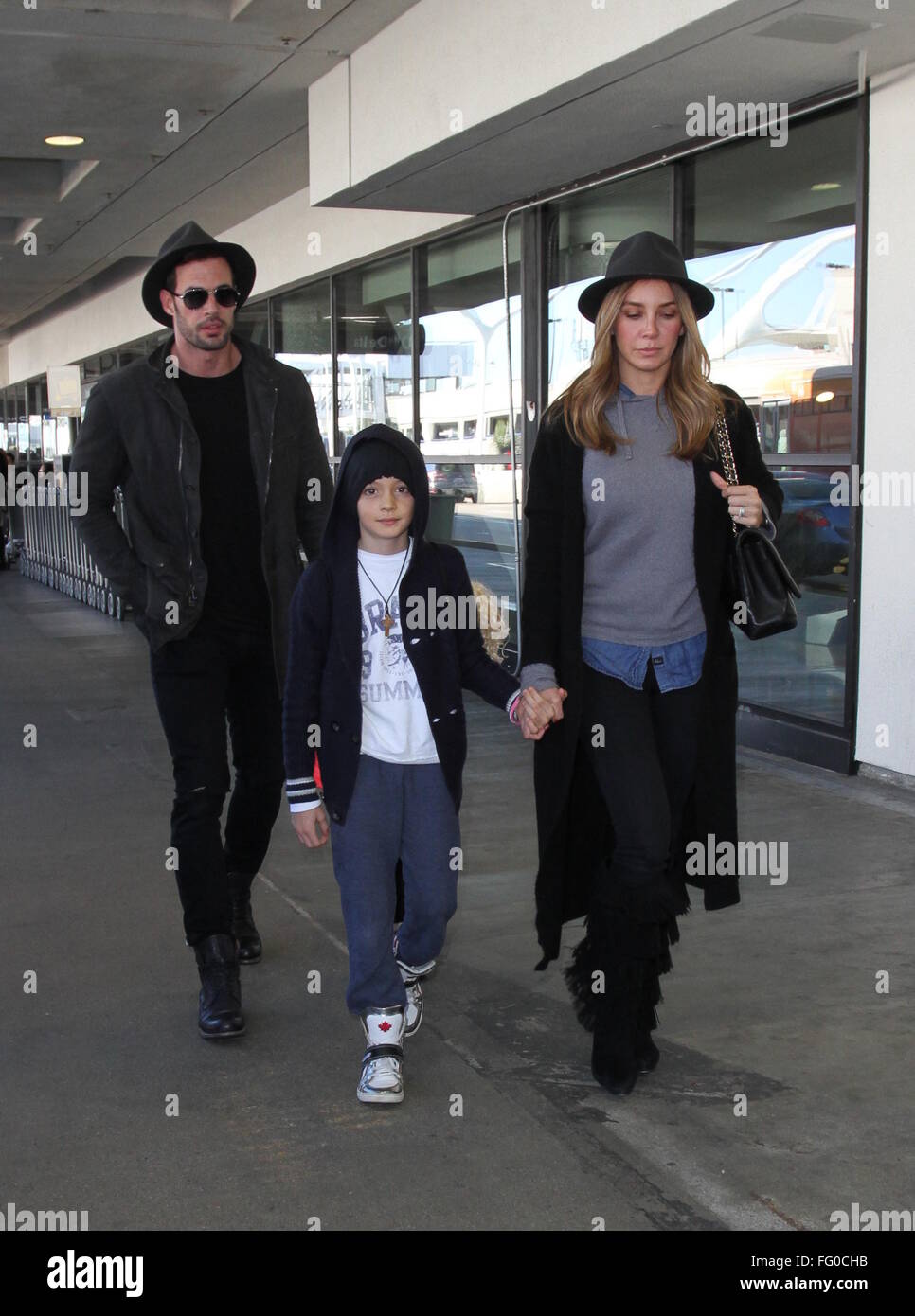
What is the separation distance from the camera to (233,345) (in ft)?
13.8

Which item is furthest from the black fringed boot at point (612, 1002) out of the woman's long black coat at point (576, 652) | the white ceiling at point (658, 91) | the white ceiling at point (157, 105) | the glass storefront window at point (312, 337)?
the glass storefront window at point (312, 337)

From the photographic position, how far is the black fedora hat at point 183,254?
4027 millimetres

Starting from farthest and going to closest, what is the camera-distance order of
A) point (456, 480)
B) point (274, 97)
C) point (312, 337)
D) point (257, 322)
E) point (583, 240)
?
point (257, 322) → point (312, 337) → point (456, 480) → point (274, 97) → point (583, 240)

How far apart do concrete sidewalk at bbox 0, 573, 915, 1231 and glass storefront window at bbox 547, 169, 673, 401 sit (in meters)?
3.96

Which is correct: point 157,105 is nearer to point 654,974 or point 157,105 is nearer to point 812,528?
point 812,528

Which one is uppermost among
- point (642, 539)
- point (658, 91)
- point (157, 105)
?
point (157, 105)

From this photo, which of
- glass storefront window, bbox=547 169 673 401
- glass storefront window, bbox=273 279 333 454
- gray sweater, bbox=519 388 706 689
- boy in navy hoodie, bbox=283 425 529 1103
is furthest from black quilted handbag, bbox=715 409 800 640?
glass storefront window, bbox=273 279 333 454

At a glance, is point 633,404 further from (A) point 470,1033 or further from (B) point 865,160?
(B) point 865,160

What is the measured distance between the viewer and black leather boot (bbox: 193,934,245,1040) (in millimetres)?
3928

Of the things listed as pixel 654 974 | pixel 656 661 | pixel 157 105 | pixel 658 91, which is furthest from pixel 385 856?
pixel 157 105

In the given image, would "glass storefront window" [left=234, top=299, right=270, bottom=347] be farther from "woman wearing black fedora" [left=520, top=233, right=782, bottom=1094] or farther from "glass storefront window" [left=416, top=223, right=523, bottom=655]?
"woman wearing black fedora" [left=520, top=233, right=782, bottom=1094]

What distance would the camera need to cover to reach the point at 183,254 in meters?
4.02

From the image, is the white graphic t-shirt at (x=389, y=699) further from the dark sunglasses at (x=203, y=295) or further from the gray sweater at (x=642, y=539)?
the dark sunglasses at (x=203, y=295)

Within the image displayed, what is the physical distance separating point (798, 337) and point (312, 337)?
320 inches
